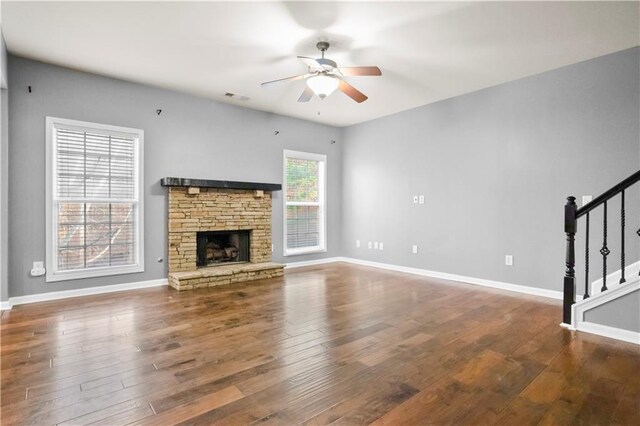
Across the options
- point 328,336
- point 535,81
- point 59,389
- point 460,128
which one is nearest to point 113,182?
point 59,389

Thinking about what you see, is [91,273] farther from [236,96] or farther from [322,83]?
[322,83]

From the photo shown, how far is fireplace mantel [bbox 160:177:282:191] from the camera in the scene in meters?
4.63

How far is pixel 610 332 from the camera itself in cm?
Answer: 282

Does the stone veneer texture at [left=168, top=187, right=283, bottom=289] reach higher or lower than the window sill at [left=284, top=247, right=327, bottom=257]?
higher

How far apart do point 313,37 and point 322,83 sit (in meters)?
0.43

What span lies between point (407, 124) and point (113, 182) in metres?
4.55

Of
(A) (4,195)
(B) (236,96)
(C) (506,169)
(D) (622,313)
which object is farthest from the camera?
(B) (236,96)

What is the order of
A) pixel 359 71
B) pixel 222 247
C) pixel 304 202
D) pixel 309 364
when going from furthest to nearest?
pixel 304 202
pixel 222 247
pixel 359 71
pixel 309 364

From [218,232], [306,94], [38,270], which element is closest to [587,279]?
Result: [306,94]

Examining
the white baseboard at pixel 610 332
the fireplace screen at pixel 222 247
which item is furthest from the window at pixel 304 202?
the white baseboard at pixel 610 332

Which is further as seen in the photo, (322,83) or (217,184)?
(217,184)

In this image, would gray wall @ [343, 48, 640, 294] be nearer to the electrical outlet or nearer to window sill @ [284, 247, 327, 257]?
window sill @ [284, 247, 327, 257]

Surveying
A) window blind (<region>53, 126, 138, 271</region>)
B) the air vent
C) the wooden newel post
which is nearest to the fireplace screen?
window blind (<region>53, 126, 138, 271</region>)

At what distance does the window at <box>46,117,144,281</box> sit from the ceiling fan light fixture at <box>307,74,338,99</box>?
2.66 meters
